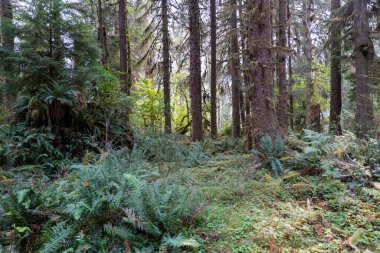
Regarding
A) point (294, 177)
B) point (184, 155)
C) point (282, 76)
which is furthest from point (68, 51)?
point (282, 76)

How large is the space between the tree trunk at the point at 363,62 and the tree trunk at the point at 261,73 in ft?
13.2

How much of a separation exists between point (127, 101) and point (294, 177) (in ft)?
13.5

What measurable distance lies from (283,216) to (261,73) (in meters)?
3.70

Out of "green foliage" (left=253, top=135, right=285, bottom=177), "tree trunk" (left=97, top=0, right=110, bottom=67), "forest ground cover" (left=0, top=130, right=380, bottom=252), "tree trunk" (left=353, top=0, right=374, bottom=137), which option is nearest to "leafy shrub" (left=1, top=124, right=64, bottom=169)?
"forest ground cover" (left=0, top=130, right=380, bottom=252)

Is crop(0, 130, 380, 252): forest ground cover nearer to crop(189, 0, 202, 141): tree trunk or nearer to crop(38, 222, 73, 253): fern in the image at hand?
crop(38, 222, 73, 253): fern

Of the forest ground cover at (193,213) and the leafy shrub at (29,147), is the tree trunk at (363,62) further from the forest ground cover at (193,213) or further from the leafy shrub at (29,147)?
the leafy shrub at (29,147)

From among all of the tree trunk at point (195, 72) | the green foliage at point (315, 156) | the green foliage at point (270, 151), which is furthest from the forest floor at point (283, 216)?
the tree trunk at point (195, 72)

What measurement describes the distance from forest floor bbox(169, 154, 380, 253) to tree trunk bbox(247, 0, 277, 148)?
5.50ft

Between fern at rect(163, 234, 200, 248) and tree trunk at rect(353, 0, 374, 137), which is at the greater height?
tree trunk at rect(353, 0, 374, 137)

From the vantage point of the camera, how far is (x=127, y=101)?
6.61 metres

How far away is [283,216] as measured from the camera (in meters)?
3.29

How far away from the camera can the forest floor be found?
8.83ft

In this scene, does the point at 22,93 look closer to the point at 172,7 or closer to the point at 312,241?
the point at 312,241

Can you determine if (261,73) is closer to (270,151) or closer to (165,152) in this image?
(270,151)
